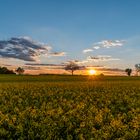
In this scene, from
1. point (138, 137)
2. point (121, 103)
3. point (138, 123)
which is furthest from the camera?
point (121, 103)

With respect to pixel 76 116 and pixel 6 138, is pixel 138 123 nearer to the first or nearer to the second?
pixel 76 116

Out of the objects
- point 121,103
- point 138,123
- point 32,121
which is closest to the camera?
point 138,123

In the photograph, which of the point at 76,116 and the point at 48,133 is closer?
the point at 48,133

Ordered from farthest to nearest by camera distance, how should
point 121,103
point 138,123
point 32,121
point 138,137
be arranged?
point 121,103 < point 32,121 < point 138,123 < point 138,137

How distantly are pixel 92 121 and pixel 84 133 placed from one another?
4.50ft

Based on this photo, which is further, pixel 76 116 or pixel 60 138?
pixel 76 116

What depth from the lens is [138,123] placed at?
1465cm

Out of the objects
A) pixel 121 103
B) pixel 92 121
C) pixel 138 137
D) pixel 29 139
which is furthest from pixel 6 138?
pixel 121 103

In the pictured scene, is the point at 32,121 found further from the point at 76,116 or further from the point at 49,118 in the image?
the point at 76,116

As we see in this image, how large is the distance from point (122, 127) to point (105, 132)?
2.55 feet

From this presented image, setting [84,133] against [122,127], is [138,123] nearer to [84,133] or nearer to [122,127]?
[122,127]

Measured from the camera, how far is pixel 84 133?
45.4 feet

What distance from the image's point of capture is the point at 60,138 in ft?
44.3

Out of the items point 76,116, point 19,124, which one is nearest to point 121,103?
point 76,116
